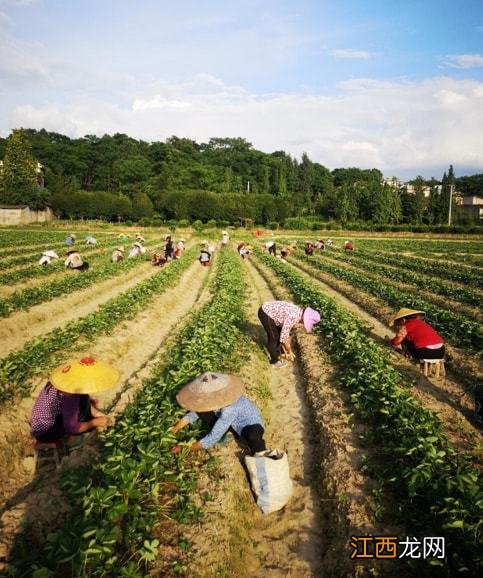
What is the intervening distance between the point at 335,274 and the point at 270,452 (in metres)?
15.8

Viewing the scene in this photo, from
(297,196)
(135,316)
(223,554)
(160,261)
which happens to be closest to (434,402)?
(223,554)

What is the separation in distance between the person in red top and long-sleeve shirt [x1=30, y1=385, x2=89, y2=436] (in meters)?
5.99

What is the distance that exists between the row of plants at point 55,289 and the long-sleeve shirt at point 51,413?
275 inches

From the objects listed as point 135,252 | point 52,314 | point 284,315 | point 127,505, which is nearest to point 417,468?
point 127,505

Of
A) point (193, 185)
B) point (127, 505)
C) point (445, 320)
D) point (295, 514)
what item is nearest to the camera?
point (127, 505)

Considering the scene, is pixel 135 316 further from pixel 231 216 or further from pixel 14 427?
pixel 231 216

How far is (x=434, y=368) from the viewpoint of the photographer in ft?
25.2

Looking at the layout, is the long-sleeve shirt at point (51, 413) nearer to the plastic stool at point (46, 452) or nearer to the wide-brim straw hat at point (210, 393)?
the plastic stool at point (46, 452)

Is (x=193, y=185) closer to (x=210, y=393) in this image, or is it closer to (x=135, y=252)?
(x=135, y=252)

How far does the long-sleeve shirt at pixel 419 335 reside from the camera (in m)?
7.40

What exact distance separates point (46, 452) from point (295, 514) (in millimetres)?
3447

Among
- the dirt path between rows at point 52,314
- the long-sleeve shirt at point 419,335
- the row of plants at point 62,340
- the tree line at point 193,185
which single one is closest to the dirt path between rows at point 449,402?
the long-sleeve shirt at point 419,335

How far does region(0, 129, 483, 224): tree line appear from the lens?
201 ft

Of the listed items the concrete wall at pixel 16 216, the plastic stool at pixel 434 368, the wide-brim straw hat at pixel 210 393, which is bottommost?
the plastic stool at pixel 434 368
